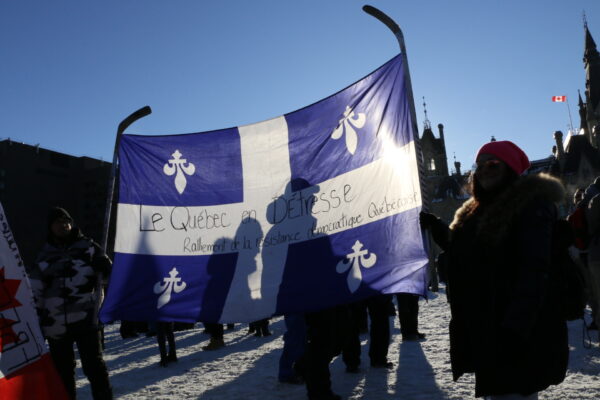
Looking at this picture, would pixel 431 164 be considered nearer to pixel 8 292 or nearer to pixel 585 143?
pixel 585 143

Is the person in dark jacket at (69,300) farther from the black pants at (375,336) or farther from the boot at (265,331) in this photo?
the boot at (265,331)

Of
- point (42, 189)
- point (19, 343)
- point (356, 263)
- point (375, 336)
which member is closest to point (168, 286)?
point (19, 343)

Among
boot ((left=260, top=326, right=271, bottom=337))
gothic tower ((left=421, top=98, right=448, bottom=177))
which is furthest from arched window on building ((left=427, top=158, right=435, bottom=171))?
boot ((left=260, top=326, right=271, bottom=337))

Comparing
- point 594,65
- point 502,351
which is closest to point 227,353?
point 502,351

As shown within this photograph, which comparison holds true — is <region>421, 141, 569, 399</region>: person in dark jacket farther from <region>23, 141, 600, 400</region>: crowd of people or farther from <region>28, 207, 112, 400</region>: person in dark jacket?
<region>28, 207, 112, 400</region>: person in dark jacket

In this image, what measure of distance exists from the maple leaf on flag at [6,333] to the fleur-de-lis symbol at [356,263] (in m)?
2.42

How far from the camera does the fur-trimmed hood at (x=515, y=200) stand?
2.28 m

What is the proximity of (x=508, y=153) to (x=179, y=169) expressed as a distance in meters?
3.57

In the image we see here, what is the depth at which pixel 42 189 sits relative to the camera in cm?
6247

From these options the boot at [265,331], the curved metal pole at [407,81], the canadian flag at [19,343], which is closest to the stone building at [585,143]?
the boot at [265,331]

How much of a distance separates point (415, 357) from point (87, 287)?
4061 mm

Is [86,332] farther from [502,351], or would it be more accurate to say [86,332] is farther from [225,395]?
[502,351]

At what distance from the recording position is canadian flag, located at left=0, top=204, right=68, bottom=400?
11.3 feet

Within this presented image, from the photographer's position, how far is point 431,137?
66812mm
